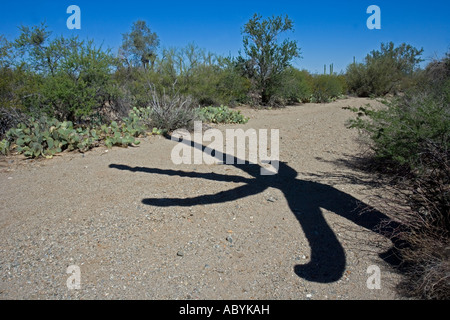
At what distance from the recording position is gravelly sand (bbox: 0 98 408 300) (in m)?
2.88

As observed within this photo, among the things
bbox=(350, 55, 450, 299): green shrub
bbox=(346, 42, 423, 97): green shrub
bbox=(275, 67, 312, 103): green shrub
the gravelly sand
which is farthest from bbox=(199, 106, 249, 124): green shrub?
bbox=(346, 42, 423, 97): green shrub

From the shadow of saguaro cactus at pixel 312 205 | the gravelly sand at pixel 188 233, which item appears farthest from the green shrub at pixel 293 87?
the gravelly sand at pixel 188 233

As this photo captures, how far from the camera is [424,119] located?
4.51 m

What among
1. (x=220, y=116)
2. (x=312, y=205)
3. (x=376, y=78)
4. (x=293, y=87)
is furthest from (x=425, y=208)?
(x=376, y=78)

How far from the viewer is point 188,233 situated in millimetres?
3717

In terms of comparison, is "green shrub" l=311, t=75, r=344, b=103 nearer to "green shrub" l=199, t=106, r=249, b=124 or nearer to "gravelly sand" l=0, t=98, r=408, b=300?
"green shrub" l=199, t=106, r=249, b=124

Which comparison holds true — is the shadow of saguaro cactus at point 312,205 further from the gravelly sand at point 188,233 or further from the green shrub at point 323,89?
the green shrub at point 323,89

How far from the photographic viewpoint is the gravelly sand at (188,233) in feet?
9.46

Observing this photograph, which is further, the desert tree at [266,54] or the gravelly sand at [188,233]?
the desert tree at [266,54]

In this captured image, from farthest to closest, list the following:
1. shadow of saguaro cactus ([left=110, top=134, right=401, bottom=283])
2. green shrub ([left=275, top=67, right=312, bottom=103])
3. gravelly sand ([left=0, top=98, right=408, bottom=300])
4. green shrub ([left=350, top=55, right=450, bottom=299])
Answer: green shrub ([left=275, top=67, right=312, bottom=103]) → shadow of saguaro cactus ([left=110, top=134, right=401, bottom=283]) → gravelly sand ([left=0, top=98, right=408, bottom=300]) → green shrub ([left=350, top=55, right=450, bottom=299])

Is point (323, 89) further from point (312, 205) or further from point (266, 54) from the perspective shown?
point (312, 205)

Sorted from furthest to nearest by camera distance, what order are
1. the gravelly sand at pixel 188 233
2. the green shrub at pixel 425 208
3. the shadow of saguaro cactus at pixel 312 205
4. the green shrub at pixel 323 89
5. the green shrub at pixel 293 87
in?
1. the green shrub at pixel 323 89
2. the green shrub at pixel 293 87
3. the shadow of saguaro cactus at pixel 312 205
4. the gravelly sand at pixel 188 233
5. the green shrub at pixel 425 208
